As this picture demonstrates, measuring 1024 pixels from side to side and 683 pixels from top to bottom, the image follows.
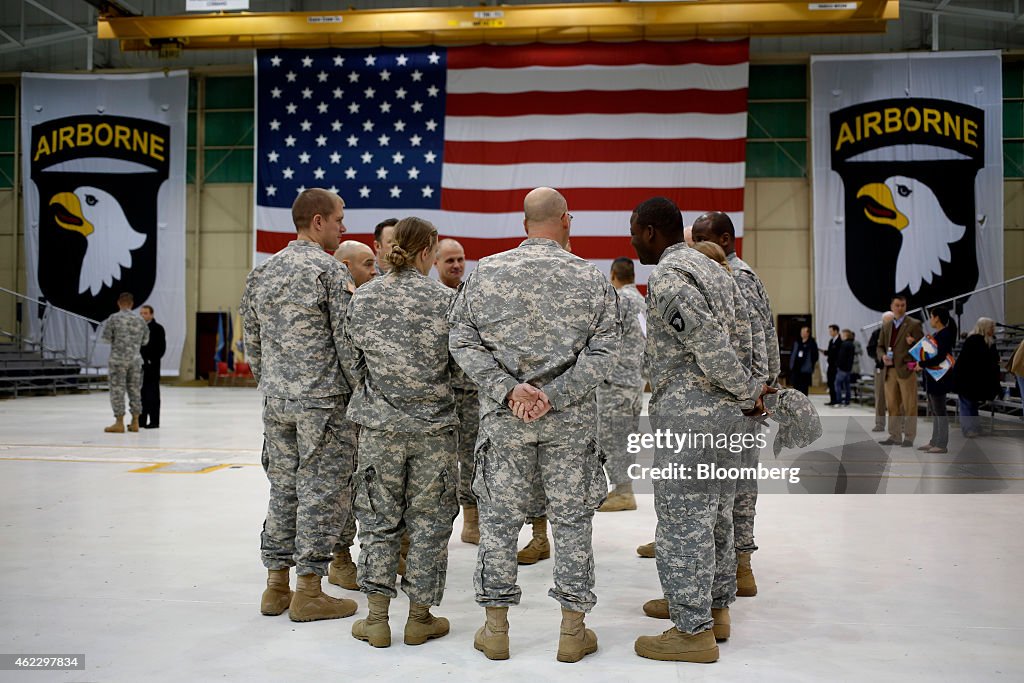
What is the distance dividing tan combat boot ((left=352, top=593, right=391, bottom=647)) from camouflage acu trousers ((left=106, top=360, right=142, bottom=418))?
795 centimetres

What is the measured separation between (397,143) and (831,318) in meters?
10.3

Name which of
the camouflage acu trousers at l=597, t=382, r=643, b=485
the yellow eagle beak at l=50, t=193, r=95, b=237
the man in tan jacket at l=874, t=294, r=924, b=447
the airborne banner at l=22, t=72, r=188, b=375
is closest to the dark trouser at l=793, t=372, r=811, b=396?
the man in tan jacket at l=874, t=294, r=924, b=447

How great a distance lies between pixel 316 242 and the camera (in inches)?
143

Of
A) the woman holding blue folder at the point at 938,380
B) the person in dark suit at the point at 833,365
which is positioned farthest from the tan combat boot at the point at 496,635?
the person in dark suit at the point at 833,365

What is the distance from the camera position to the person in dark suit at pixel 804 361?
1555 centimetres

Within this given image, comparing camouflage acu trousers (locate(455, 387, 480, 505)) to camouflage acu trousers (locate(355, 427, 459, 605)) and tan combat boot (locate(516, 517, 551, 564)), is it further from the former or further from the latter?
camouflage acu trousers (locate(355, 427, 459, 605))

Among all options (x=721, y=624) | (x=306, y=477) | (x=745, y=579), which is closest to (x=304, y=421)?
(x=306, y=477)

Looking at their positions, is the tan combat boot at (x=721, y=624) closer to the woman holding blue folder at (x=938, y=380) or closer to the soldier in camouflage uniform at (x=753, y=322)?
the soldier in camouflage uniform at (x=753, y=322)

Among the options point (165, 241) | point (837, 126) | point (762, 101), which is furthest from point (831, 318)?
point (165, 241)

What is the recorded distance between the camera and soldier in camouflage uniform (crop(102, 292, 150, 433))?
991 cm

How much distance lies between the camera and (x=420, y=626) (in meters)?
3.14

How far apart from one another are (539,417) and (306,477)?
1099 mm

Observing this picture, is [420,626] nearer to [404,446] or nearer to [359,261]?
[404,446]

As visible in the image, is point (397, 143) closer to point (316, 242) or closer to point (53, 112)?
point (53, 112)
